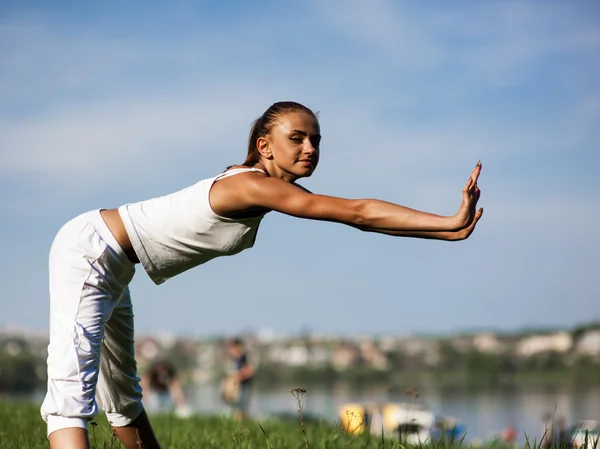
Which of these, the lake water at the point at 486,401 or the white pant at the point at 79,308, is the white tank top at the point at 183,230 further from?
the lake water at the point at 486,401

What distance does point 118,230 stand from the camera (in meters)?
4.47

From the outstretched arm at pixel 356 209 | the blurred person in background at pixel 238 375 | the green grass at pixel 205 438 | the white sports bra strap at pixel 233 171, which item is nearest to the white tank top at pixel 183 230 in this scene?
the white sports bra strap at pixel 233 171

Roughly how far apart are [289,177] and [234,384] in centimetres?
1296

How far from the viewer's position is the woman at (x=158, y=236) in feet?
13.2

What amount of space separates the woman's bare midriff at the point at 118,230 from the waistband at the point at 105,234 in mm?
17

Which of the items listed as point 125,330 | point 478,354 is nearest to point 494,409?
point 478,354

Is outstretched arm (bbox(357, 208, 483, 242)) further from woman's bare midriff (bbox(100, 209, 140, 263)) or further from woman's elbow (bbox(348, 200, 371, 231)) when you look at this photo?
woman's bare midriff (bbox(100, 209, 140, 263))

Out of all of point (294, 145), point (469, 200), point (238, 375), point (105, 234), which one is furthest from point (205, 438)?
point (238, 375)

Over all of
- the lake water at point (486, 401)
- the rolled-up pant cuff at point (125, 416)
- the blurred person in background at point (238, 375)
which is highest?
the rolled-up pant cuff at point (125, 416)

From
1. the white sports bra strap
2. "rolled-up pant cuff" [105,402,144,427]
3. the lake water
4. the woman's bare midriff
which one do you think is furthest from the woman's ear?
the lake water

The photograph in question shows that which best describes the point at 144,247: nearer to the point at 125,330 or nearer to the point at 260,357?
the point at 125,330

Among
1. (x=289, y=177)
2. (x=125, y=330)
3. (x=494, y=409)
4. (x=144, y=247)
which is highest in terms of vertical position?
(x=289, y=177)

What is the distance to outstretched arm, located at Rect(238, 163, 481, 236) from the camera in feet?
11.9

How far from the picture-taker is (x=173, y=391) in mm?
22750
